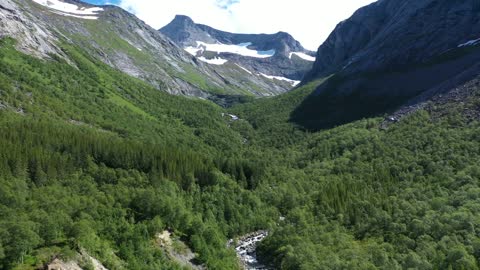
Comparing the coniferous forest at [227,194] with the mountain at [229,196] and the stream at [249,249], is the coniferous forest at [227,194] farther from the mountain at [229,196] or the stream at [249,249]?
the stream at [249,249]

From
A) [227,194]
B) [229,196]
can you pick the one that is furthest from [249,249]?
[227,194]

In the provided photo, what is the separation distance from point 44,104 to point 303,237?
10470 cm

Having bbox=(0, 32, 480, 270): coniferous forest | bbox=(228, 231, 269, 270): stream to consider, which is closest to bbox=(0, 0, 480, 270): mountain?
bbox=(0, 32, 480, 270): coniferous forest

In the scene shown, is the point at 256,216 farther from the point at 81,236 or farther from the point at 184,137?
the point at 184,137

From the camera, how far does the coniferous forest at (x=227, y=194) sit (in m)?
79.4

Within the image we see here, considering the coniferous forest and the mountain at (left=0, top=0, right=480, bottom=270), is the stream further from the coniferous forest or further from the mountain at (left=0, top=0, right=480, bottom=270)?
the coniferous forest

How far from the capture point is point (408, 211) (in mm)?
103125

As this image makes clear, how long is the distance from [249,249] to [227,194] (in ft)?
73.0

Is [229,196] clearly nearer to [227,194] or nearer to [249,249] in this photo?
[227,194]

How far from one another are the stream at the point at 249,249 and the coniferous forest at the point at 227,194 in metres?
2.31

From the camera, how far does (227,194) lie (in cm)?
12431

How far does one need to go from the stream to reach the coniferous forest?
2.31 m

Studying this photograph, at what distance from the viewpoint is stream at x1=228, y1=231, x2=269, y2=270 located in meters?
96.1

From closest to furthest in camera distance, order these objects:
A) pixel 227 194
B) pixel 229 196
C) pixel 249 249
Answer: pixel 249 249 < pixel 229 196 < pixel 227 194
